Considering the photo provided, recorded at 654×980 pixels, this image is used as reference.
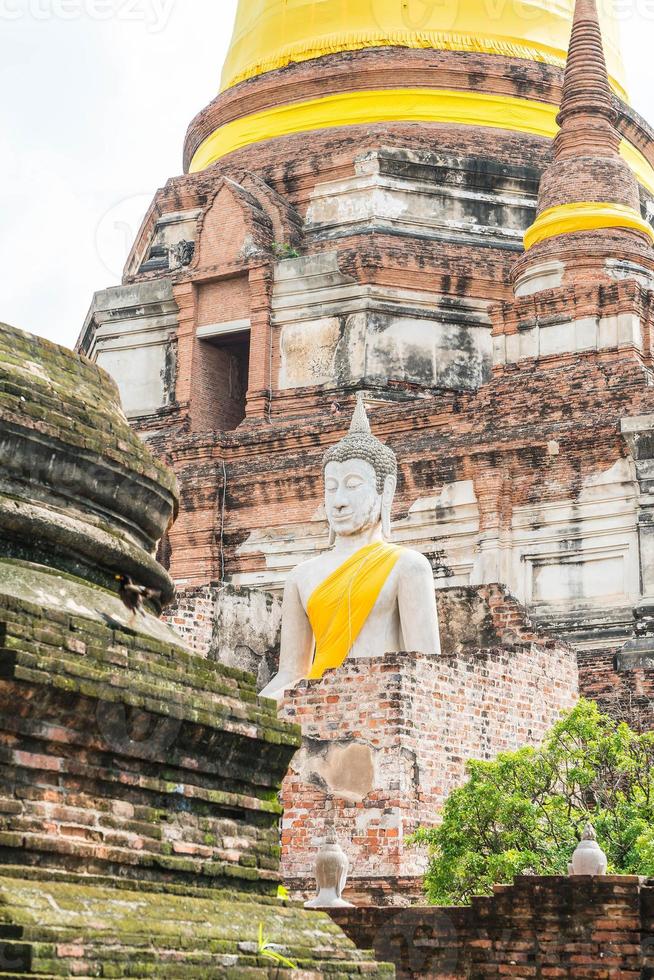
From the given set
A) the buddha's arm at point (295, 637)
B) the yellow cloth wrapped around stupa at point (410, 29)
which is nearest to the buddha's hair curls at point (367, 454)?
the buddha's arm at point (295, 637)

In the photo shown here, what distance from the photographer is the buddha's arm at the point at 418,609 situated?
1371 cm

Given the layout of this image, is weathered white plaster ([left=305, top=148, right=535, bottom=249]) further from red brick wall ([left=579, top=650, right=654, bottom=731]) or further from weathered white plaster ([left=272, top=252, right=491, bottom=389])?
red brick wall ([left=579, top=650, right=654, bottom=731])

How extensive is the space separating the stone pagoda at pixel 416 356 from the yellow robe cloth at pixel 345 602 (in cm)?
108

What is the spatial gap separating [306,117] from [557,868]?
19.5 metres

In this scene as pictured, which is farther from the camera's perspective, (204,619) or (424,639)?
(204,619)

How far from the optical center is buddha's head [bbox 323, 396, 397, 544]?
583 inches

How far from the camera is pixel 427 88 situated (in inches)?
1088

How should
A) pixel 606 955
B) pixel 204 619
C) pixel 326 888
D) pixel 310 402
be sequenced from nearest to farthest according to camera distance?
1. pixel 606 955
2. pixel 326 888
3. pixel 204 619
4. pixel 310 402

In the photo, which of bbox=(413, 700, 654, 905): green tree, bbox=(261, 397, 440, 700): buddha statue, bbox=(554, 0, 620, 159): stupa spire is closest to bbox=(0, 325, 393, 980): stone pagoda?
bbox=(413, 700, 654, 905): green tree

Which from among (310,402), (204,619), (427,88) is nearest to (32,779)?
(204,619)

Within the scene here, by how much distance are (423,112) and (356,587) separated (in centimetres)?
1502

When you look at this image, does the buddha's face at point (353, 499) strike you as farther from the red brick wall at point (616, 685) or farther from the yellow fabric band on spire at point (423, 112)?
the yellow fabric band on spire at point (423, 112)

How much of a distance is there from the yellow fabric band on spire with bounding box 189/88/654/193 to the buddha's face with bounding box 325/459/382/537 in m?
13.7

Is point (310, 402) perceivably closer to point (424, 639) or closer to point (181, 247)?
point (181, 247)
